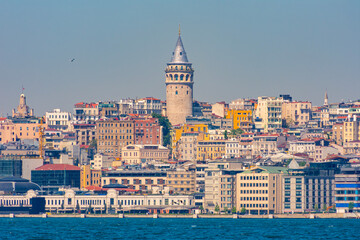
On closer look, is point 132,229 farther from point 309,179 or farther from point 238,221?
point 309,179

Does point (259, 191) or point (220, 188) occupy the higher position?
point (220, 188)

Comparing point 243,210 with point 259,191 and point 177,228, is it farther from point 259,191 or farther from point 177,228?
point 177,228

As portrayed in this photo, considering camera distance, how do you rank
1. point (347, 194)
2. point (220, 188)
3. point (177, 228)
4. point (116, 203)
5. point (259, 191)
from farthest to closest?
point (116, 203) → point (220, 188) → point (259, 191) → point (347, 194) → point (177, 228)

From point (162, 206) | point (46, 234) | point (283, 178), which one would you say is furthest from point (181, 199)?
point (46, 234)

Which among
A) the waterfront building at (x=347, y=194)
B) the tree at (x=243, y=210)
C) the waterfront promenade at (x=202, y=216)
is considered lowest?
the waterfront promenade at (x=202, y=216)

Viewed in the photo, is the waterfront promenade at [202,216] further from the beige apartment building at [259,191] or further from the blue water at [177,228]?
the beige apartment building at [259,191]

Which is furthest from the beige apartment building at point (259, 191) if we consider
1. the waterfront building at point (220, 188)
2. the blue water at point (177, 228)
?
the blue water at point (177, 228)

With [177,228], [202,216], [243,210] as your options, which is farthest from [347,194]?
[177,228]
